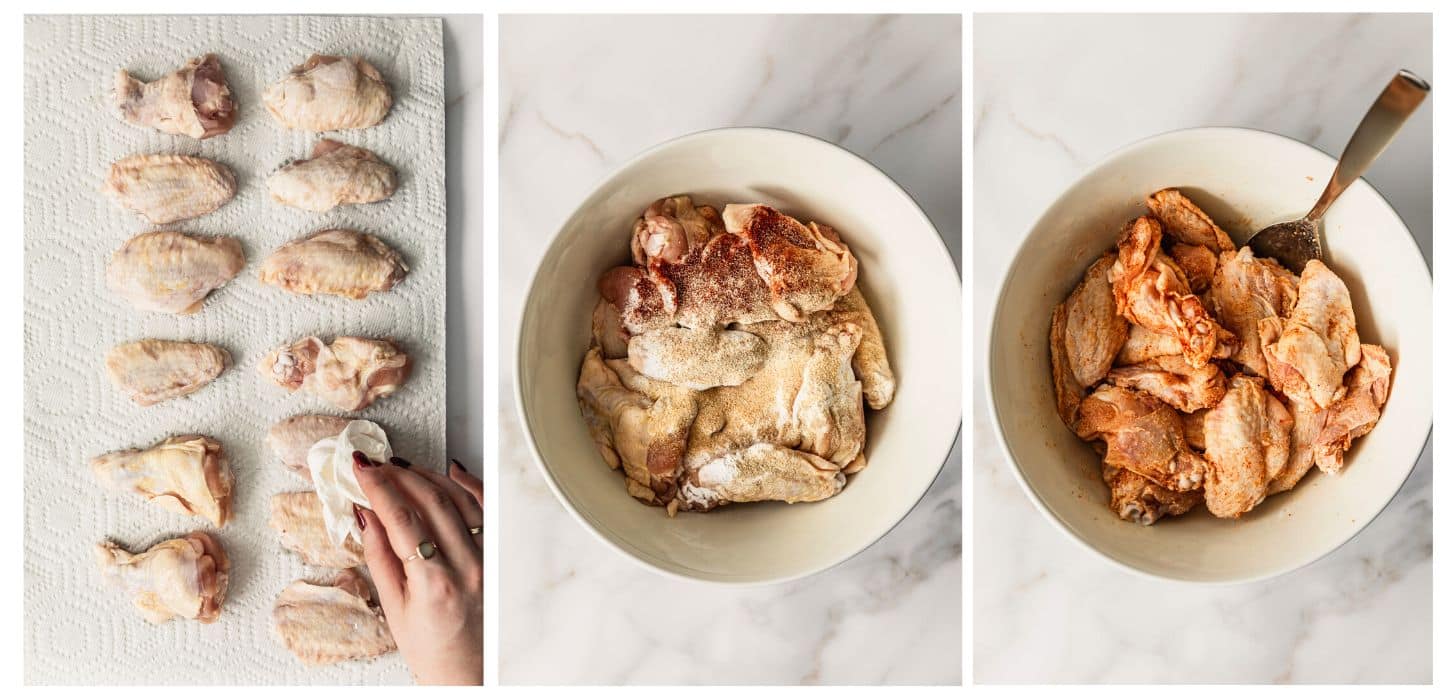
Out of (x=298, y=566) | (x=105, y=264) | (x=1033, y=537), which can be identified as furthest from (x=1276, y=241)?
(x=105, y=264)

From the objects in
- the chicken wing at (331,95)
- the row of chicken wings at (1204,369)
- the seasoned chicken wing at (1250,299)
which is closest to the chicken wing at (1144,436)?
the row of chicken wings at (1204,369)

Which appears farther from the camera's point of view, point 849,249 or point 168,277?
point 168,277

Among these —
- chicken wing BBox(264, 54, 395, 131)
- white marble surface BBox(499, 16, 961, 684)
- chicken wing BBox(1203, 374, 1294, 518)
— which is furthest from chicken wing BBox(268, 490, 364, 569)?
chicken wing BBox(1203, 374, 1294, 518)

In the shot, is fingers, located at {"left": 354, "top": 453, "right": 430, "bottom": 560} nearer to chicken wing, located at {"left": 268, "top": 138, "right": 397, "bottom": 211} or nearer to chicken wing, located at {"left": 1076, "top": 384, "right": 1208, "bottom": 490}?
chicken wing, located at {"left": 268, "top": 138, "right": 397, "bottom": 211}

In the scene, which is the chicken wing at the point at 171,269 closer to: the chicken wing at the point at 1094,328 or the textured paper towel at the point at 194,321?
the textured paper towel at the point at 194,321

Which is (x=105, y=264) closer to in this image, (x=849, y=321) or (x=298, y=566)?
(x=298, y=566)

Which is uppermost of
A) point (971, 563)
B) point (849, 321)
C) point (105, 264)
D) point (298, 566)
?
point (849, 321)

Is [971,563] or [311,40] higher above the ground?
[311,40]
